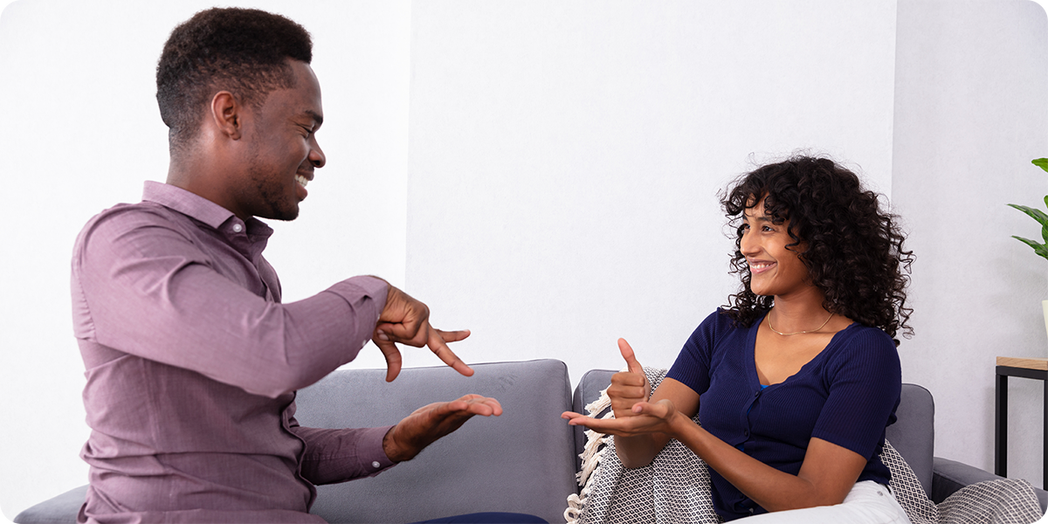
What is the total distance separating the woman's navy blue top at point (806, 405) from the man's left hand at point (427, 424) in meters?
0.59

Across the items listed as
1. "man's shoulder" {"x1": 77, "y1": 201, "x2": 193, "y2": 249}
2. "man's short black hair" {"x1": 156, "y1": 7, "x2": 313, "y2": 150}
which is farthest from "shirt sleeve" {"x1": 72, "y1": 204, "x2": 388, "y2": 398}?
"man's short black hair" {"x1": 156, "y1": 7, "x2": 313, "y2": 150}

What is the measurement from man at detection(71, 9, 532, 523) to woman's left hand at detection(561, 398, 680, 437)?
25 cm

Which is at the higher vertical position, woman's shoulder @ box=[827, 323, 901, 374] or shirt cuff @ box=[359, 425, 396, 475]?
woman's shoulder @ box=[827, 323, 901, 374]

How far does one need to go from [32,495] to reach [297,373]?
2450 mm

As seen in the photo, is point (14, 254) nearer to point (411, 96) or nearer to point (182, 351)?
point (411, 96)

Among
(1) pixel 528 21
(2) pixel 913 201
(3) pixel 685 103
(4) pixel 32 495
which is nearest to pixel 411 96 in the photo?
(1) pixel 528 21

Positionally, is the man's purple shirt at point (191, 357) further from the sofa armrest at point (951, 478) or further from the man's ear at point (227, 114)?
the sofa armrest at point (951, 478)

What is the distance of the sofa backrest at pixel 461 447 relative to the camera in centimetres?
160

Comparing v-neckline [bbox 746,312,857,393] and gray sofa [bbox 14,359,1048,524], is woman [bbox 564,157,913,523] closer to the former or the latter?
v-neckline [bbox 746,312,857,393]

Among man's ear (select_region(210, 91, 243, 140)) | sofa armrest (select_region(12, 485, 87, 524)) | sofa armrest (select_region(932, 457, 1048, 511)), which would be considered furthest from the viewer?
sofa armrest (select_region(932, 457, 1048, 511))

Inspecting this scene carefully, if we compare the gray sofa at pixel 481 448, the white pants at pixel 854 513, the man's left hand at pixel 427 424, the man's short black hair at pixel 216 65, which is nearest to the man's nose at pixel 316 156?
the man's short black hair at pixel 216 65

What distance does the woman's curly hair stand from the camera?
1.46 m

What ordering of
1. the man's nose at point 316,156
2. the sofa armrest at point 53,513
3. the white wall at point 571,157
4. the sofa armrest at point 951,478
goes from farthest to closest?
1. the white wall at point 571,157
2. the sofa armrest at point 951,478
3. the sofa armrest at point 53,513
4. the man's nose at point 316,156

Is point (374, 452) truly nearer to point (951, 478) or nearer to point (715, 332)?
point (715, 332)
